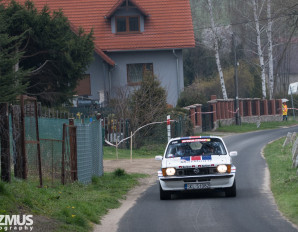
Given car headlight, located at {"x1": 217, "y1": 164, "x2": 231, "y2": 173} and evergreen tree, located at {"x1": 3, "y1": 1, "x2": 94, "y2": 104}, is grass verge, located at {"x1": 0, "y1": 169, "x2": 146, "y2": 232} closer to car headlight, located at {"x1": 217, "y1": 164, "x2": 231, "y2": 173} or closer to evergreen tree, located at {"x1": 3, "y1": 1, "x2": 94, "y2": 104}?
car headlight, located at {"x1": 217, "y1": 164, "x2": 231, "y2": 173}

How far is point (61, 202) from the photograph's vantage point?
12.4 metres

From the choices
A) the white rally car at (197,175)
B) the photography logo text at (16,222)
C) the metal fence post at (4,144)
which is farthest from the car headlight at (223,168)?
the photography logo text at (16,222)

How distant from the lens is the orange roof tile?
41.2 metres

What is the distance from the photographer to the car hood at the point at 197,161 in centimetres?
1440

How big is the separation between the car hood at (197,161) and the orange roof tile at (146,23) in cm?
2574

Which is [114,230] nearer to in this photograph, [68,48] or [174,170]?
[174,170]

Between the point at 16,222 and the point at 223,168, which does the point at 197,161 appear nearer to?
the point at 223,168

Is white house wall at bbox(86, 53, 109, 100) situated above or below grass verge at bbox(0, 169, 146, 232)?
above

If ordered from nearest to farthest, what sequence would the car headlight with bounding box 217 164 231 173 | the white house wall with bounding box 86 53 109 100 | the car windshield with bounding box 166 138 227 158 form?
the car headlight with bounding box 217 164 231 173 < the car windshield with bounding box 166 138 227 158 < the white house wall with bounding box 86 53 109 100

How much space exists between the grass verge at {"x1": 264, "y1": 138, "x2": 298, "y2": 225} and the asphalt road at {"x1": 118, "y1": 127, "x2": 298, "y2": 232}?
197mm

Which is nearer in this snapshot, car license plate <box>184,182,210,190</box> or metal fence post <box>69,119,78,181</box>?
car license plate <box>184,182,210,190</box>

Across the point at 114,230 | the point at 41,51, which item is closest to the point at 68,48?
the point at 41,51

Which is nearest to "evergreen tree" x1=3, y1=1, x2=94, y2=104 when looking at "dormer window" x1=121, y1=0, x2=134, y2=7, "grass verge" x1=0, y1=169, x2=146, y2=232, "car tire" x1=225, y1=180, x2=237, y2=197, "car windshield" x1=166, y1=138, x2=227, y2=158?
"grass verge" x1=0, y1=169, x2=146, y2=232

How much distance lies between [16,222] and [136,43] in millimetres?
32605
